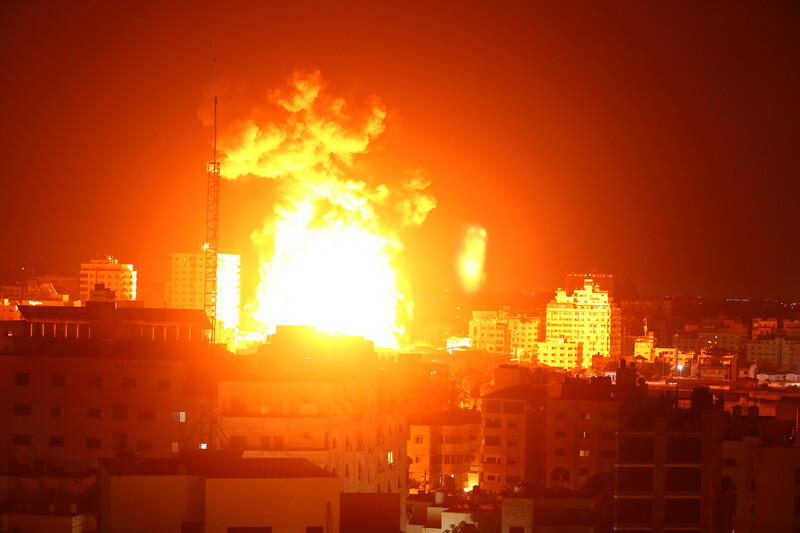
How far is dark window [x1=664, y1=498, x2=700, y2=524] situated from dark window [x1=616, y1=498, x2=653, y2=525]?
0.26m

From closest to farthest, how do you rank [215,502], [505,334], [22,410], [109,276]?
[215,502] < [22,410] < [109,276] < [505,334]

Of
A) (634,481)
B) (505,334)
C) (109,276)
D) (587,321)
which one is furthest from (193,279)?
(634,481)

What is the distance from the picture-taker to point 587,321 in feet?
459

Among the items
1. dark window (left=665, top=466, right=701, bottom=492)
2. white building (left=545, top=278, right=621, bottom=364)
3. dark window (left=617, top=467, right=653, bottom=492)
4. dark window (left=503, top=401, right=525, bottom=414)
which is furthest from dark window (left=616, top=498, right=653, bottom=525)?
white building (left=545, top=278, right=621, bottom=364)

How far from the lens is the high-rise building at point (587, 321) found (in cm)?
13875

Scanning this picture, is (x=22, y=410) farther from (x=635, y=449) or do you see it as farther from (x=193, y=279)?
(x=193, y=279)

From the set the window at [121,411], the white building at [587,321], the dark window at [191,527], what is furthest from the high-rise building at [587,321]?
the dark window at [191,527]

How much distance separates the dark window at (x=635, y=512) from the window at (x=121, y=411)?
15.3 meters

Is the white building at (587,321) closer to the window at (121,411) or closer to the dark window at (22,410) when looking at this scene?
the dark window at (22,410)

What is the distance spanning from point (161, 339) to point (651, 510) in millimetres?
20778

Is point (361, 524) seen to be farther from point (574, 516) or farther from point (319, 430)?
point (319, 430)

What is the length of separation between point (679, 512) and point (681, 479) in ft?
1.64

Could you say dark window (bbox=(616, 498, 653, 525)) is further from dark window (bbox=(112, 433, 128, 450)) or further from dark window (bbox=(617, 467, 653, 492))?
dark window (bbox=(112, 433, 128, 450))

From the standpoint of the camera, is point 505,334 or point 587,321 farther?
point 587,321
